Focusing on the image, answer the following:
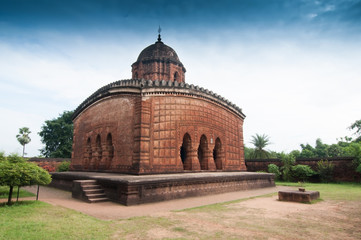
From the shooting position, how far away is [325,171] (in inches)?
698

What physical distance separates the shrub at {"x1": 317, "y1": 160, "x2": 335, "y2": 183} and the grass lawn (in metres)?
12.9

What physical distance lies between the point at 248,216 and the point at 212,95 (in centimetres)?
899

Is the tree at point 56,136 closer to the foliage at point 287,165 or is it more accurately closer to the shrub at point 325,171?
the foliage at point 287,165

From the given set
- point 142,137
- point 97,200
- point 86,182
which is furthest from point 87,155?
point 97,200

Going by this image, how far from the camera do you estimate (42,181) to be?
6.88 m

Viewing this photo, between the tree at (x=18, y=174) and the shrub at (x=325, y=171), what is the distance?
1888 centimetres

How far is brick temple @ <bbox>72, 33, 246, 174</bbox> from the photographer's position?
1074 cm

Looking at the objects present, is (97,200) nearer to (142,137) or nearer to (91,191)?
(91,191)

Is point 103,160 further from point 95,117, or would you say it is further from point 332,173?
point 332,173

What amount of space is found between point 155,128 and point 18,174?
19.1ft

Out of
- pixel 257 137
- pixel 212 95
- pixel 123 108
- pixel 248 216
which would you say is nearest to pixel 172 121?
pixel 123 108

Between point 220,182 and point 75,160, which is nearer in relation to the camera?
point 220,182

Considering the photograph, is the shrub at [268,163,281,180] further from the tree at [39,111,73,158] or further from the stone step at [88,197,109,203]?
the tree at [39,111,73,158]

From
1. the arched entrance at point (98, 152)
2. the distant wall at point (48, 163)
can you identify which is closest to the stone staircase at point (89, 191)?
the arched entrance at point (98, 152)
